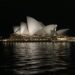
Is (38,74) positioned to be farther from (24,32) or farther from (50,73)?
(24,32)

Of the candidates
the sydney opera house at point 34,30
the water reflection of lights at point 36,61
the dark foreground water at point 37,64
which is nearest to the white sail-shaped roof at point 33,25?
the sydney opera house at point 34,30

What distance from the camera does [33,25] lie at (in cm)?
12469

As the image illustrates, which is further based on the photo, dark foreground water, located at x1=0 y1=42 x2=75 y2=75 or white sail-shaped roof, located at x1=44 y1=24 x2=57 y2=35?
white sail-shaped roof, located at x1=44 y1=24 x2=57 y2=35

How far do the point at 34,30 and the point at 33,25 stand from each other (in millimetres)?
8162

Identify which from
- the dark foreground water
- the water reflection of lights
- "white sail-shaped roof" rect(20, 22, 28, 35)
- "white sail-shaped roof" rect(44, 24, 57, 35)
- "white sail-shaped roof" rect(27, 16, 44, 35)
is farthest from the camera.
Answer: "white sail-shaped roof" rect(44, 24, 57, 35)

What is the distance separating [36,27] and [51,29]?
12.3 metres

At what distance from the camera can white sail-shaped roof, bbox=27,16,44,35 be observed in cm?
12169

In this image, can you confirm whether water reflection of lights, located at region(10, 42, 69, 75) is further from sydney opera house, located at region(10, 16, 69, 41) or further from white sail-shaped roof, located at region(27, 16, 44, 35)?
sydney opera house, located at region(10, 16, 69, 41)

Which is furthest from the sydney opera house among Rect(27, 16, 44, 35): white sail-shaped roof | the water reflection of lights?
the water reflection of lights

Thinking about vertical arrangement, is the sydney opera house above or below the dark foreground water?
above

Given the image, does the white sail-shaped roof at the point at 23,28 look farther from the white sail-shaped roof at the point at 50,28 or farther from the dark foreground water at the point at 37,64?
the dark foreground water at the point at 37,64

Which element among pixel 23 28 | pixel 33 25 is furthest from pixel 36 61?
pixel 23 28

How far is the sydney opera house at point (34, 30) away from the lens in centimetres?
12469

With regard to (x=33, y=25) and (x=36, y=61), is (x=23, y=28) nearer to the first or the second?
(x=33, y=25)
